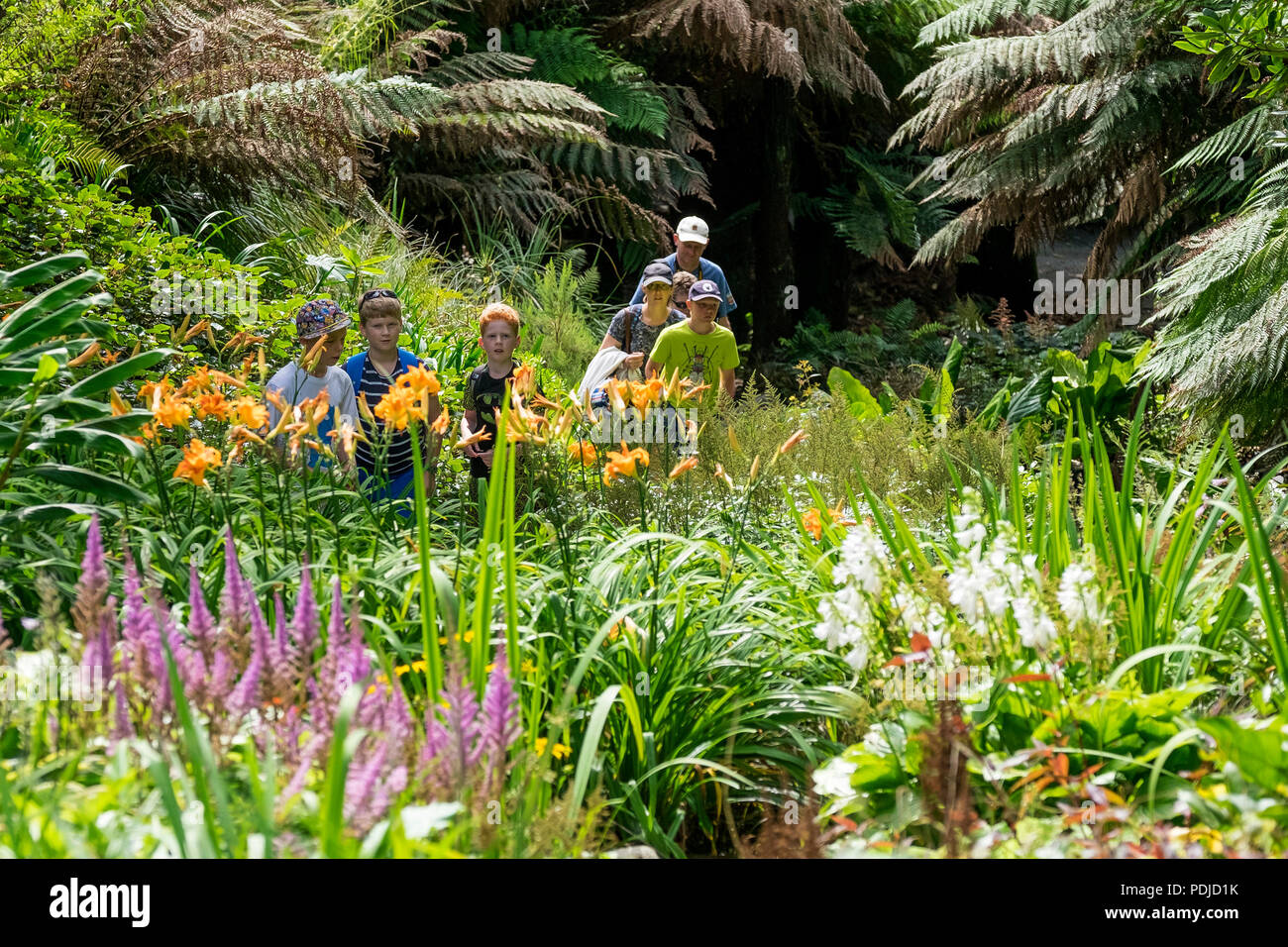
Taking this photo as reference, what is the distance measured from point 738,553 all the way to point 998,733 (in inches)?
40.1

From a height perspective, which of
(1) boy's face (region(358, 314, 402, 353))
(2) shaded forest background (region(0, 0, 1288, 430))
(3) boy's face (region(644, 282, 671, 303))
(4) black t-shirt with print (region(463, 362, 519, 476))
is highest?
(2) shaded forest background (region(0, 0, 1288, 430))

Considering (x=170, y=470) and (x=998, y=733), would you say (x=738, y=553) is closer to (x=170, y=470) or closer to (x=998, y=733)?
(x=998, y=733)

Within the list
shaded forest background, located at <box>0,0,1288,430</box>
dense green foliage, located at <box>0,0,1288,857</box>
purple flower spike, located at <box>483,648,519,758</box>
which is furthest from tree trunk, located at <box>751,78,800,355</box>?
purple flower spike, located at <box>483,648,519,758</box>

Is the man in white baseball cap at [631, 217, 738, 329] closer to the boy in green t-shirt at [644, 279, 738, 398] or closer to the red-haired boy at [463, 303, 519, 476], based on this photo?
the boy in green t-shirt at [644, 279, 738, 398]

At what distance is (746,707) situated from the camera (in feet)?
7.32

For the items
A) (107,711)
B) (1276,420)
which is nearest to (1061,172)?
(1276,420)

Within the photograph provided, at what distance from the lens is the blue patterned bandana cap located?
358cm

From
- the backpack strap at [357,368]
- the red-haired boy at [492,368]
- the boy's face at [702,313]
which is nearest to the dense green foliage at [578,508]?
the red-haired boy at [492,368]

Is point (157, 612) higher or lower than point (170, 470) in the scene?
lower

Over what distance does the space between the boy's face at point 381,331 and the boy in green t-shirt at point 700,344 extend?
1145 millimetres

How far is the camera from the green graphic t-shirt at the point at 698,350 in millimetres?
→ 4578

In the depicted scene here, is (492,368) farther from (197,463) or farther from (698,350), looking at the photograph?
(197,463)

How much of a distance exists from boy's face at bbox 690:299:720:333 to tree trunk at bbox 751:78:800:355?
5.90 meters
